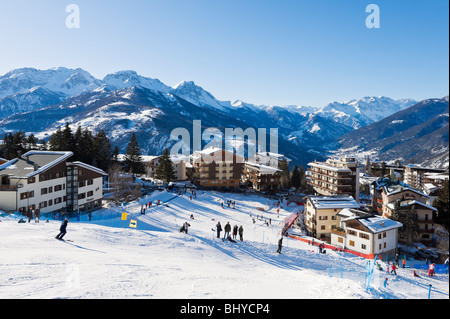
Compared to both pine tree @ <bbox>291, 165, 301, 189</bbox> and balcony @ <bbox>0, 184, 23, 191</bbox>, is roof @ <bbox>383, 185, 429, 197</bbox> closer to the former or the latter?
pine tree @ <bbox>291, 165, 301, 189</bbox>

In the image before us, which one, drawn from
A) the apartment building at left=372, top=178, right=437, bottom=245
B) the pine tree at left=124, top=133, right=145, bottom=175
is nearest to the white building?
the apartment building at left=372, top=178, right=437, bottom=245

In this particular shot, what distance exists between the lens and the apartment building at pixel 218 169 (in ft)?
227

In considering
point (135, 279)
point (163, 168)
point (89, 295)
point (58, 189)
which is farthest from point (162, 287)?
point (163, 168)

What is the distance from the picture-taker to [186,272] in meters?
11.5

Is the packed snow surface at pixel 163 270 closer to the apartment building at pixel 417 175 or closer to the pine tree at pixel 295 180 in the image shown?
the pine tree at pixel 295 180

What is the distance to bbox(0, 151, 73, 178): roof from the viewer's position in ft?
108

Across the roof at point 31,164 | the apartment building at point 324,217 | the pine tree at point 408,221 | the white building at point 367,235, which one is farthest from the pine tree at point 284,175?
the roof at point 31,164

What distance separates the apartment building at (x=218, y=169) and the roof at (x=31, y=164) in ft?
114

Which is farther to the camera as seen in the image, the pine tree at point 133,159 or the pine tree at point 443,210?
the pine tree at point 133,159

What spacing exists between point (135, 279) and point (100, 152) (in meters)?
55.5

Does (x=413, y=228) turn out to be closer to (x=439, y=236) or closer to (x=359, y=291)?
(x=439, y=236)

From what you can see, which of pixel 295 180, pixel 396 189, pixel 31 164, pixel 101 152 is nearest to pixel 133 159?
pixel 101 152

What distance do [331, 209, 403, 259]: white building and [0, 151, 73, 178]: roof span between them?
1515 inches

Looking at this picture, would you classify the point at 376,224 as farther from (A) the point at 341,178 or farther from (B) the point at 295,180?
(B) the point at 295,180
